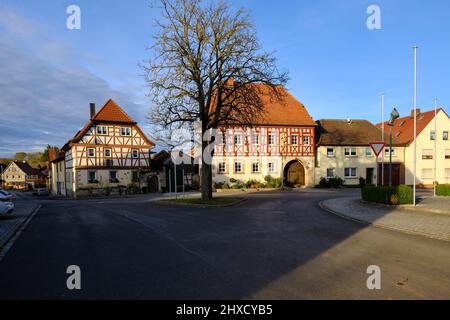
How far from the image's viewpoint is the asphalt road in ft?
15.4

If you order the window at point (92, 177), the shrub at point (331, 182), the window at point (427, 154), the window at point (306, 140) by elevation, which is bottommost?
the shrub at point (331, 182)

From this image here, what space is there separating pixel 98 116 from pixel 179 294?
35.6 meters

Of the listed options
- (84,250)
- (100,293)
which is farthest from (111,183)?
(100,293)

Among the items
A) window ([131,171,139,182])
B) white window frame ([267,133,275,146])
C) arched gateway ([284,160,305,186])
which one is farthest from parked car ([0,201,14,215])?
arched gateway ([284,160,305,186])

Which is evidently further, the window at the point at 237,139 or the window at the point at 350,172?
the window at the point at 350,172

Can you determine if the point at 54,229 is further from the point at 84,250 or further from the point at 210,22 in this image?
the point at 210,22

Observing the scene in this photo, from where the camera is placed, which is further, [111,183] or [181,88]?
[111,183]

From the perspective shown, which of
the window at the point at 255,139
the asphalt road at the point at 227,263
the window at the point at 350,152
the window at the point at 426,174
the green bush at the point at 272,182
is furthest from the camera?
the window at the point at 426,174

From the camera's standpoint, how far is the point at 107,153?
36438 millimetres

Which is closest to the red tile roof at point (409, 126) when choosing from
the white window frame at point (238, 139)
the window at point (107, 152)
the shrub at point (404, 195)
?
the white window frame at point (238, 139)

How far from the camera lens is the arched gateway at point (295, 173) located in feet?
121

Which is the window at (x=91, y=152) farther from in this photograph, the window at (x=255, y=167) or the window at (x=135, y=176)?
the window at (x=255, y=167)

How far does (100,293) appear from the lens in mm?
4652
